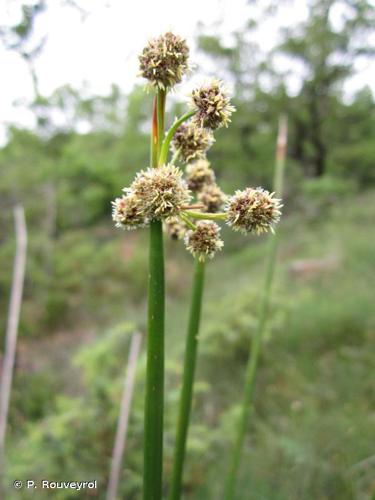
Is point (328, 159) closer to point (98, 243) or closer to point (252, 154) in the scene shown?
point (252, 154)

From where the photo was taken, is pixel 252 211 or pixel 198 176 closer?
pixel 252 211

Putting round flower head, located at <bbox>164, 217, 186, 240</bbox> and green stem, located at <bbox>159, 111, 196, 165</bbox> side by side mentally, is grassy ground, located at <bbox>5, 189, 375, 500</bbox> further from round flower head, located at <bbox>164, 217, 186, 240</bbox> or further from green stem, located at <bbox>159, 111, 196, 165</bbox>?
green stem, located at <bbox>159, 111, 196, 165</bbox>

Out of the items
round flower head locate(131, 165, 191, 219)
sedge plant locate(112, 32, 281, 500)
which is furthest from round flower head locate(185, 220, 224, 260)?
Result: round flower head locate(131, 165, 191, 219)

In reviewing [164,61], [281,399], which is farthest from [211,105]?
[281,399]

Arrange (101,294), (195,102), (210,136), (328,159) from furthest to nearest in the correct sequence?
(328,159) < (101,294) < (210,136) < (195,102)

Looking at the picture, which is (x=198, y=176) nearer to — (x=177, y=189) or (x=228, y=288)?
(x=177, y=189)

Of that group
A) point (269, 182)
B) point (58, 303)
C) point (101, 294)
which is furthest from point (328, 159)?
point (58, 303)
